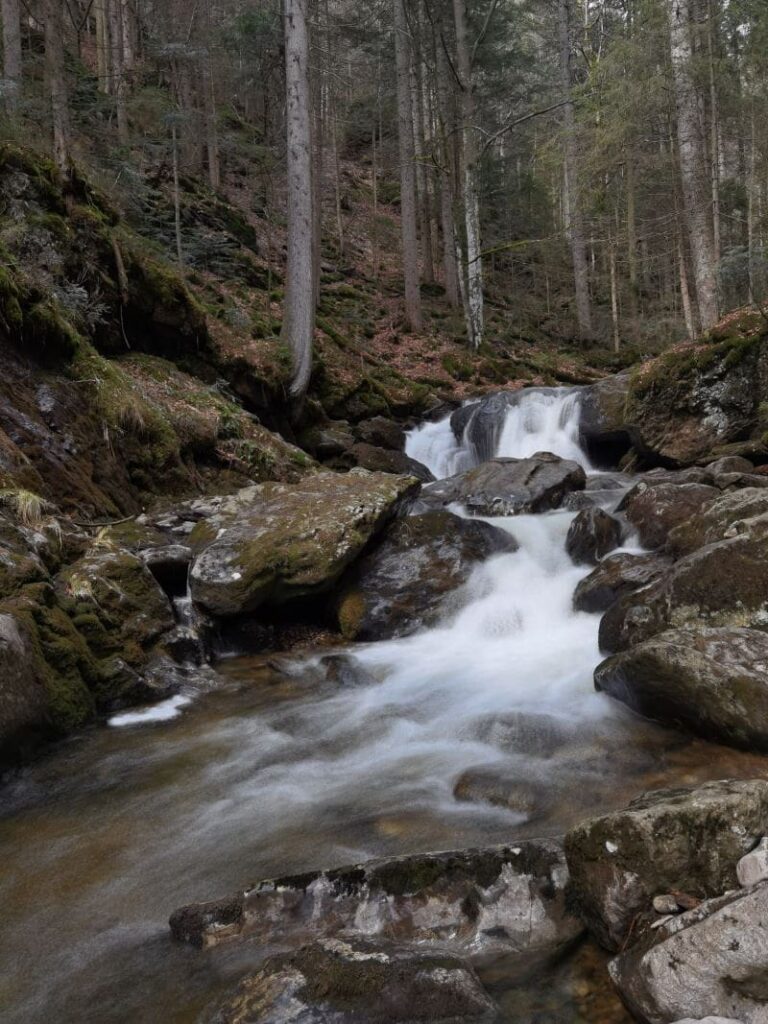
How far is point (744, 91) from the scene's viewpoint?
15.9m

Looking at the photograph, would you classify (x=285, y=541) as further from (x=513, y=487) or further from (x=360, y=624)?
(x=513, y=487)

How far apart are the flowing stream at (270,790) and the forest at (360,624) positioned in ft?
0.08

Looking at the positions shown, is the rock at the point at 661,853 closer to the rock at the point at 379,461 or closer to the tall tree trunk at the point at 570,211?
the rock at the point at 379,461

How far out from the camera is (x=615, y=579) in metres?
7.09

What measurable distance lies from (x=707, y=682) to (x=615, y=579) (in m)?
2.87

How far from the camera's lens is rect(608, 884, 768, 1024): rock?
2.06 metres

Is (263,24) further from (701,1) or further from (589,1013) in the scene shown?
(589,1013)

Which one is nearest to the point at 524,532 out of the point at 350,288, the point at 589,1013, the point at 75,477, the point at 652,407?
the point at 652,407

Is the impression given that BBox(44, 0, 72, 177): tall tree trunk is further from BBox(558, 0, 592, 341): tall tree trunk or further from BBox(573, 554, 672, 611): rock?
BBox(558, 0, 592, 341): tall tree trunk

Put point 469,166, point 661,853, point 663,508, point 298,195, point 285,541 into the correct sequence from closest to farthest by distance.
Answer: point 661,853 → point 285,541 → point 663,508 → point 298,195 → point 469,166

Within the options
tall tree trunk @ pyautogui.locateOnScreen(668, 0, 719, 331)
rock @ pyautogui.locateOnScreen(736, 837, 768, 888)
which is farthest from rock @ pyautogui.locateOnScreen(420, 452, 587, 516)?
rock @ pyautogui.locateOnScreen(736, 837, 768, 888)

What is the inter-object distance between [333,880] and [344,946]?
471 mm

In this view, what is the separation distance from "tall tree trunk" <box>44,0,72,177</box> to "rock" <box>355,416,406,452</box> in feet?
22.5

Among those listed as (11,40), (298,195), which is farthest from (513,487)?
(11,40)
